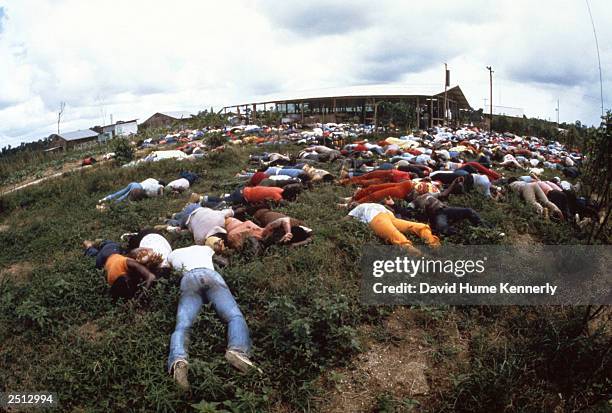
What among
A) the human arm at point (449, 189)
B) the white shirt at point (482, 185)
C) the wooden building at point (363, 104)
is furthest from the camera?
the wooden building at point (363, 104)

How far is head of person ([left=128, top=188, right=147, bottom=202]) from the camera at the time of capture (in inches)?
316

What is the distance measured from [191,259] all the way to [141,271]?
0.51 m

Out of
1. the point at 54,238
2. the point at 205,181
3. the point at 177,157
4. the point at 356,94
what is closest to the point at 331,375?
the point at 54,238

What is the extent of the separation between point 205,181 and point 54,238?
4036 mm

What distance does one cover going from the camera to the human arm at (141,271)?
4.00 m

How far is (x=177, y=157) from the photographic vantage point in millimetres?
12680

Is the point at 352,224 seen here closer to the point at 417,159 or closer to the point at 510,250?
the point at 510,250

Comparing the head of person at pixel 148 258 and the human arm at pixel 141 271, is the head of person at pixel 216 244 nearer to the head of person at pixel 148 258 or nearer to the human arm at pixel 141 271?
the head of person at pixel 148 258

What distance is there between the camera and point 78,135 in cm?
3603

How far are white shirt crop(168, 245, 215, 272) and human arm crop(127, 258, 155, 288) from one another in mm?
261

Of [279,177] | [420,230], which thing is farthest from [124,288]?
[279,177]

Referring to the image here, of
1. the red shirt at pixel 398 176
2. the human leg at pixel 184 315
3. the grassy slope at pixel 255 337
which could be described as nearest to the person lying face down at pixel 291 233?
the grassy slope at pixel 255 337

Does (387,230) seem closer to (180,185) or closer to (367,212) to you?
(367,212)

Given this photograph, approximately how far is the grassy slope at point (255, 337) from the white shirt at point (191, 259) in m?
0.20
